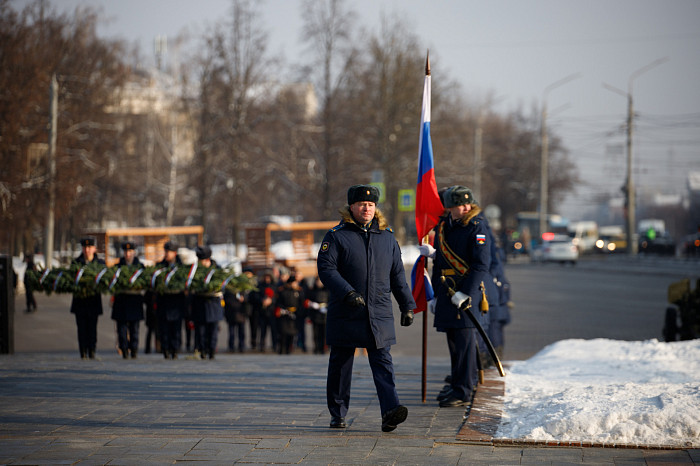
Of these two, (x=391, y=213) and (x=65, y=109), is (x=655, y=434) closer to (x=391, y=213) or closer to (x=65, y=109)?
(x=65, y=109)

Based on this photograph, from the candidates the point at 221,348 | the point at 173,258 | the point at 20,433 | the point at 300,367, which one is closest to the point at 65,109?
the point at 221,348

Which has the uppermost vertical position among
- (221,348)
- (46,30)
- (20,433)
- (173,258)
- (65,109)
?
(46,30)

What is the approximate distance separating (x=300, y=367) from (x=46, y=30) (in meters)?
27.9

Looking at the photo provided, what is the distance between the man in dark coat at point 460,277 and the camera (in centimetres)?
793

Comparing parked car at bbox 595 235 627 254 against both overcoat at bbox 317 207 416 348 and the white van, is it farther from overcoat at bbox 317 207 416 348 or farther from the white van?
overcoat at bbox 317 207 416 348

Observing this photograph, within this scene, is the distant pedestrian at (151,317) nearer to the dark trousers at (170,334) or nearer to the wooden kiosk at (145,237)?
the dark trousers at (170,334)

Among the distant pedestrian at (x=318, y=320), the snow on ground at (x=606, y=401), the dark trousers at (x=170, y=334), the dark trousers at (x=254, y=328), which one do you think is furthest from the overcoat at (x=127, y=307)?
the snow on ground at (x=606, y=401)

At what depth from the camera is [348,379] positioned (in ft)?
23.0

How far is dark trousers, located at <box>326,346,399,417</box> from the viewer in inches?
265

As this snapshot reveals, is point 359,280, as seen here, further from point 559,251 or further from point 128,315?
point 559,251

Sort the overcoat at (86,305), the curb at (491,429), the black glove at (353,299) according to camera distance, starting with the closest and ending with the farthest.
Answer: the curb at (491,429) → the black glove at (353,299) → the overcoat at (86,305)

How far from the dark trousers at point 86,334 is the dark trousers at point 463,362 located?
20.1 feet

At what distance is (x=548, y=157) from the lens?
79938 mm

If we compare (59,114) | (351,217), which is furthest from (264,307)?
(59,114)
